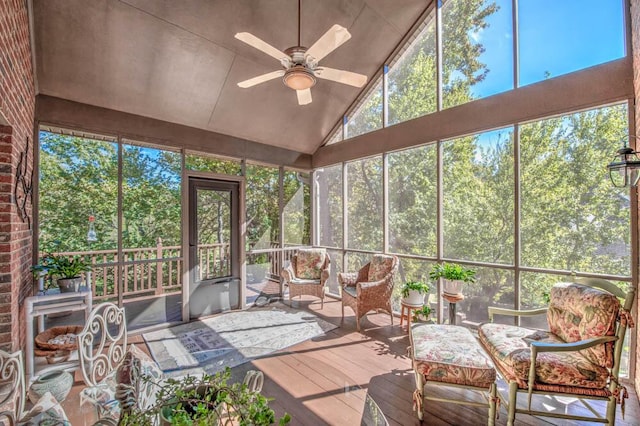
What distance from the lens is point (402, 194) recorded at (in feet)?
15.1

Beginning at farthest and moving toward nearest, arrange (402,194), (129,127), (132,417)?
(402,194)
(129,127)
(132,417)

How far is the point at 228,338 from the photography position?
367 centimetres

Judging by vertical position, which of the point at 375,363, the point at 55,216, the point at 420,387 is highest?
the point at 55,216

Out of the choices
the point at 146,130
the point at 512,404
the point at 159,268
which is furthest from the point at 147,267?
the point at 512,404

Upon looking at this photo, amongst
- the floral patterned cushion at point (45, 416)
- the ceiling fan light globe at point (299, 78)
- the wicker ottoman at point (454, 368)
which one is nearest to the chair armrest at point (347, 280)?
the wicker ottoman at point (454, 368)

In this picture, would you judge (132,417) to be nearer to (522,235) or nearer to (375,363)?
(375,363)

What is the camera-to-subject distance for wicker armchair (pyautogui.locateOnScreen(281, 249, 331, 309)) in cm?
484

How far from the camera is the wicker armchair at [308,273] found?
484 centimetres

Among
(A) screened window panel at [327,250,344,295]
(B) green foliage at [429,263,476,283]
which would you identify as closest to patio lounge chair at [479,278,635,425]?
(B) green foliage at [429,263,476,283]

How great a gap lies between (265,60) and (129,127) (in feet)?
6.44

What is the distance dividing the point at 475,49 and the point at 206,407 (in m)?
4.63

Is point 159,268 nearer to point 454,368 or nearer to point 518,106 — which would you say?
point 454,368

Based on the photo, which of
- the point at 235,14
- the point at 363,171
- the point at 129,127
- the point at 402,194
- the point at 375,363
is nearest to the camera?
the point at 375,363

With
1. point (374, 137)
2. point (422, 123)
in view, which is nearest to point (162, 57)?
point (374, 137)
